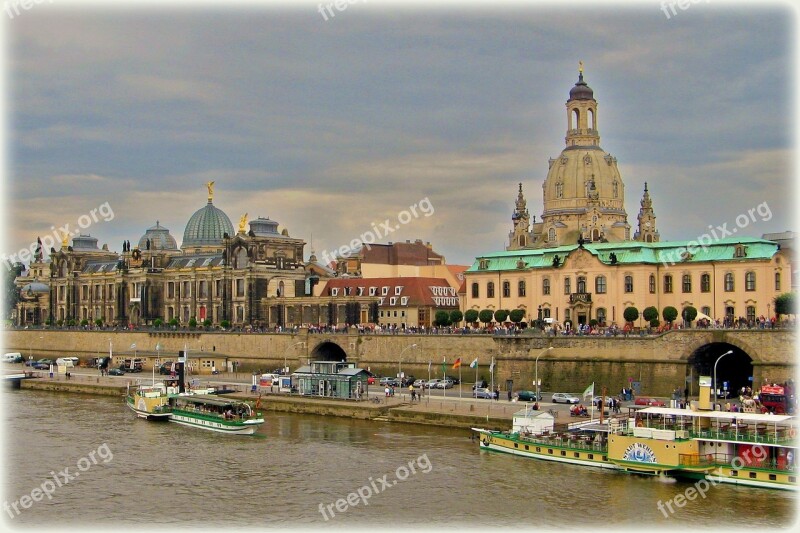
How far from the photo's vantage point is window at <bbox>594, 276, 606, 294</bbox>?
3469 inches

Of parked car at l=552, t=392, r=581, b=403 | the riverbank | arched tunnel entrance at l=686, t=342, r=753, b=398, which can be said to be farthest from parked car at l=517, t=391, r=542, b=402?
arched tunnel entrance at l=686, t=342, r=753, b=398

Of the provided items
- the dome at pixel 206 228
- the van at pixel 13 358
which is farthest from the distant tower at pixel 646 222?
the van at pixel 13 358

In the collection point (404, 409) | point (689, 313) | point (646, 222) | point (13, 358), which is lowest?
point (404, 409)

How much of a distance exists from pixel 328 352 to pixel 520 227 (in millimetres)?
32943

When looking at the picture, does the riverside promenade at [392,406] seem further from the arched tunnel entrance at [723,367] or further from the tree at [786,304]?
the tree at [786,304]

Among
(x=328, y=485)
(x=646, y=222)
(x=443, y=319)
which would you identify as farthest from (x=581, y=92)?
(x=328, y=485)

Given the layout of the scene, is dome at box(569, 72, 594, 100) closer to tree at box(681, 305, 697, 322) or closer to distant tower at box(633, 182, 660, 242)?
distant tower at box(633, 182, 660, 242)

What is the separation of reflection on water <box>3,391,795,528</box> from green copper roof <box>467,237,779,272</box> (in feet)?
94.0

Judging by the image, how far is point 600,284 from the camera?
88438 millimetres

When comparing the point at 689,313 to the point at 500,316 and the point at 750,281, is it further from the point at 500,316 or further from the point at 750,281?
the point at 500,316

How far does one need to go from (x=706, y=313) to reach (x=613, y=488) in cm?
3718

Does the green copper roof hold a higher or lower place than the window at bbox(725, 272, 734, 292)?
higher

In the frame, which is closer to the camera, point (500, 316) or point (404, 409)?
point (404, 409)

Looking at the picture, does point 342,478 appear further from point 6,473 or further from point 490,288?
point 490,288
